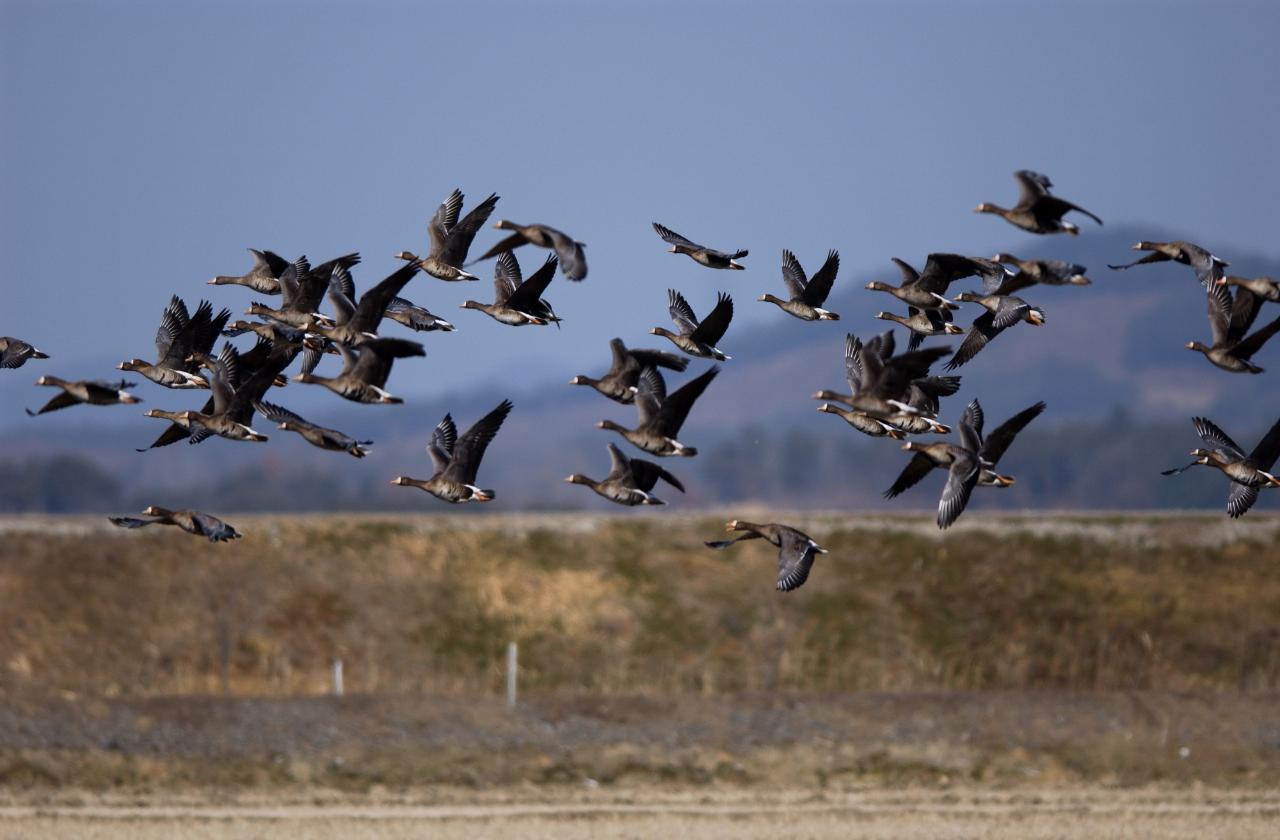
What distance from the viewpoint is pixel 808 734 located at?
5481 centimetres

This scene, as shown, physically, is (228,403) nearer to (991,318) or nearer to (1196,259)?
(991,318)

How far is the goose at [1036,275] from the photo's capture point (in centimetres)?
3162

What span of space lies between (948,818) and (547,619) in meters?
23.5

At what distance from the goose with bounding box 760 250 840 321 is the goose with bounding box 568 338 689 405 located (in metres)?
2.57

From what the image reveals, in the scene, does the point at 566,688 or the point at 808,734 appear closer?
the point at 808,734

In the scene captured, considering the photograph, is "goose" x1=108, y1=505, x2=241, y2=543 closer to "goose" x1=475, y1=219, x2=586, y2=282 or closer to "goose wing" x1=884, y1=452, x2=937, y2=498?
"goose" x1=475, y1=219, x2=586, y2=282

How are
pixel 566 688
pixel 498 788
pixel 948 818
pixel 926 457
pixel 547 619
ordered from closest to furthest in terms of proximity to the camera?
pixel 926 457, pixel 948 818, pixel 498 788, pixel 566 688, pixel 547 619

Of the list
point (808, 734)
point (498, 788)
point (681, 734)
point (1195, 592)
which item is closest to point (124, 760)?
point (498, 788)

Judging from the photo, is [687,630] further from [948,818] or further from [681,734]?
[948,818]

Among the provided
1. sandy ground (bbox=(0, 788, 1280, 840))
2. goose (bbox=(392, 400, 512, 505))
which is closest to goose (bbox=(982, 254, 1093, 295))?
goose (bbox=(392, 400, 512, 505))

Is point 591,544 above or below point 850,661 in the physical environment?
above

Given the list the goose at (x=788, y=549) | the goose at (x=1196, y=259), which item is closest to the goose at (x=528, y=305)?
the goose at (x=788, y=549)

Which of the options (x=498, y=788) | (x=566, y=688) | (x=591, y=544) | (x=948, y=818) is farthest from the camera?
(x=591, y=544)

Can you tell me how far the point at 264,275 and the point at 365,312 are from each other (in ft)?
16.6
